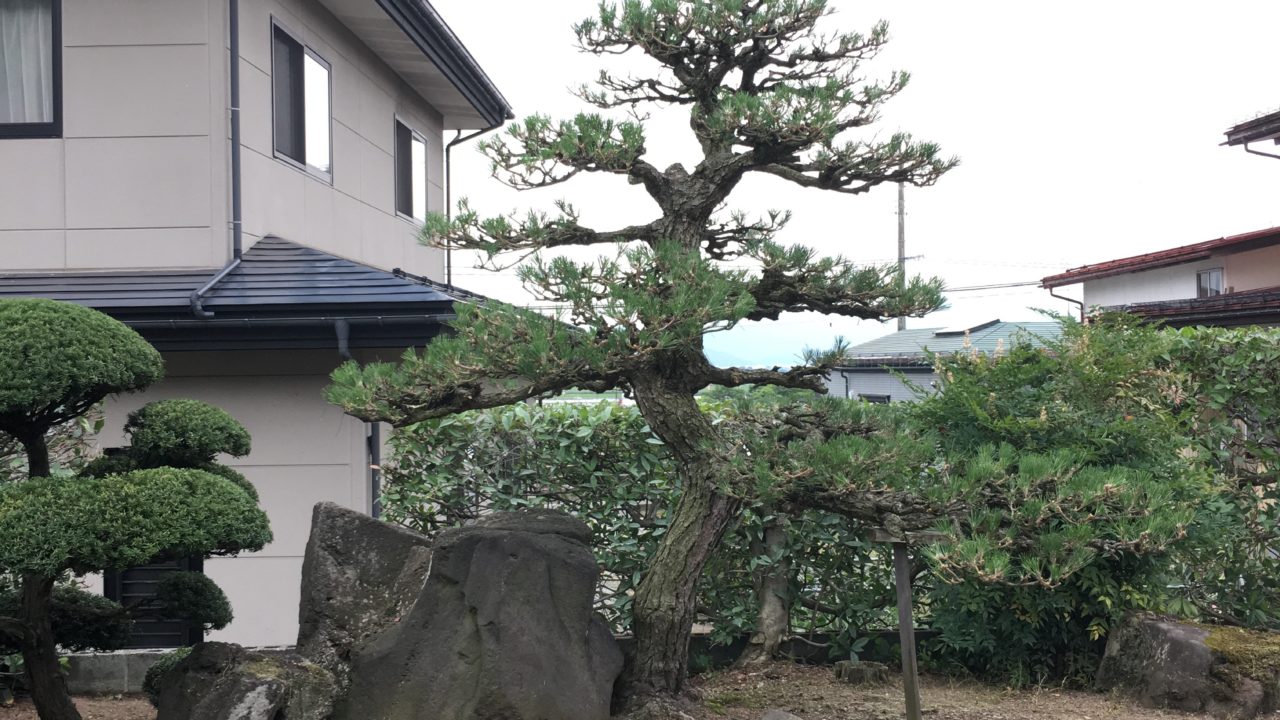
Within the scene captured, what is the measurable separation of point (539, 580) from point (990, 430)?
10.0ft

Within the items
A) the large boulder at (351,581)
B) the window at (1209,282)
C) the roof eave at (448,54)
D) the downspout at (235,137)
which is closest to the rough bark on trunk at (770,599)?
the large boulder at (351,581)

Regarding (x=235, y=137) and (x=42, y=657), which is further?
(x=235, y=137)

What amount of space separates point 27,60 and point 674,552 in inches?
257

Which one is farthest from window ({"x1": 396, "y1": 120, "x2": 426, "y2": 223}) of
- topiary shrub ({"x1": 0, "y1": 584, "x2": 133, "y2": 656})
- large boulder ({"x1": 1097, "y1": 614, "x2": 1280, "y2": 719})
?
large boulder ({"x1": 1097, "y1": 614, "x2": 1280, "y2": 719})

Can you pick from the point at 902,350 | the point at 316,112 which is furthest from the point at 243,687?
the point at 902,350

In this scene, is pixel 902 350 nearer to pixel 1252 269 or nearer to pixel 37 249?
pixel 1252 269

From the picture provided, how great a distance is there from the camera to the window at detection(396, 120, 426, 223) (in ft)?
38.0

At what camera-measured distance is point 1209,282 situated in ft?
61.9

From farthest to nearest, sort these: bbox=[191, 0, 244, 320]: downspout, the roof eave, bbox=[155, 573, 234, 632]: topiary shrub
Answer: the roof eave
bbox=[191, 0, 244, 320]: downspout
bbox=[155, 573, 234, 632]: topiary shrub

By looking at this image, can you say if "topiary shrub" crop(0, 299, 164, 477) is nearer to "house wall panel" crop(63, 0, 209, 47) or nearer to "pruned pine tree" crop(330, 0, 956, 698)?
"pruned pine tree" crop(330, 0, 956, 698)

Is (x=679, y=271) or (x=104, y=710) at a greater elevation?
(x=679, y=271)

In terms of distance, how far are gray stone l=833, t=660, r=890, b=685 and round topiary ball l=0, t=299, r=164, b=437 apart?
14.3ft

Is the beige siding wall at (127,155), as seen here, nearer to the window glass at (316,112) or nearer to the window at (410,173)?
the window glass at (316,112)

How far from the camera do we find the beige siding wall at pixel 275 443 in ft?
25.1
